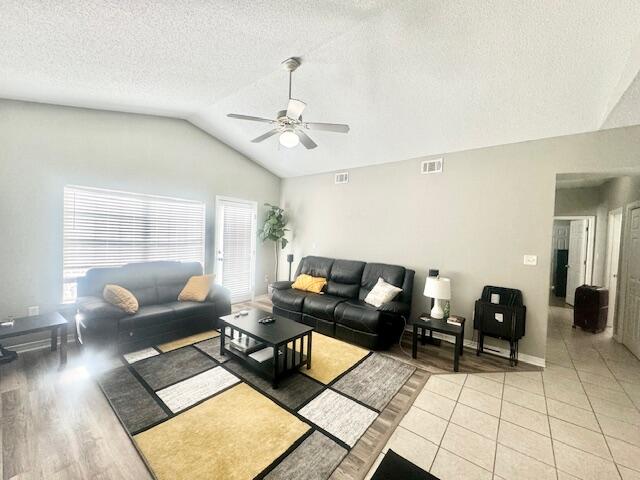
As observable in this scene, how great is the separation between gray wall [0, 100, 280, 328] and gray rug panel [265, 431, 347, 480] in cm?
358

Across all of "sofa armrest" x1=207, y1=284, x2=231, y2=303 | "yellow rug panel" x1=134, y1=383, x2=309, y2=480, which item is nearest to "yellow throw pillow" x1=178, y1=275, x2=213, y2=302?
"sofa armrest" x1=207, y1=284, x2=231, y2=303

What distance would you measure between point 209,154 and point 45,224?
2455mm

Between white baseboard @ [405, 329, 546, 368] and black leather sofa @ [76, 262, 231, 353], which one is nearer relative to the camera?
black leather sofa @ [76, 262, 231, 353]

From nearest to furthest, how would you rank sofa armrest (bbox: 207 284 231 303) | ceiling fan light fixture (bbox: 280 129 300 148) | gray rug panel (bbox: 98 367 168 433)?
gray rug panel (bbox: 98 367 168 433) < ceiling fan light fixture (bbox: 280 129 300 148) < sofa armrest (bbox: 207 284 231 303)

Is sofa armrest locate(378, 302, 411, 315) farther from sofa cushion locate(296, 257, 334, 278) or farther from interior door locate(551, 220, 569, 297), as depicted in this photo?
interior door locate(551, 220, 569, 297)

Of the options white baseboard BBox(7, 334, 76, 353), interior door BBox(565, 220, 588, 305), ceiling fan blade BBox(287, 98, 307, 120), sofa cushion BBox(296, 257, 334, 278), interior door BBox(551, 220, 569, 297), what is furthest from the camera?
interior door BBox(551, 220, 569, 297)

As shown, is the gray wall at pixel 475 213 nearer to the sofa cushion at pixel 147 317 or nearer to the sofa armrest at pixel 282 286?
the sofa armrest at pixel 282 286

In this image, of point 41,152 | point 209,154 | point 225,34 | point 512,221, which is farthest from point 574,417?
point 41,152

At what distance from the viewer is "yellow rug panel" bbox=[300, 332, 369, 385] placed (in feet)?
9.07

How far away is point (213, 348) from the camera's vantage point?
127 inches

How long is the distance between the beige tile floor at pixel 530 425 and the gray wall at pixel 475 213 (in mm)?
647

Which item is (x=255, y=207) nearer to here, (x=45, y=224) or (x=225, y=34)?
(x=45, y=224)

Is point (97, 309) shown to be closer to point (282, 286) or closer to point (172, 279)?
point (172, 279)

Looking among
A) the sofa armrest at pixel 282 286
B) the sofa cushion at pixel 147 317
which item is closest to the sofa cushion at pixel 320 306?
the sofa armrest at pixel 282 286
